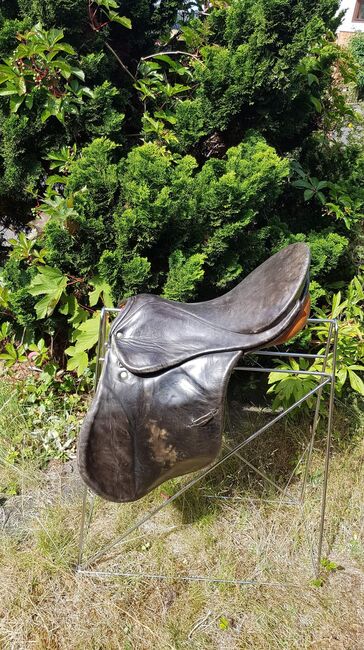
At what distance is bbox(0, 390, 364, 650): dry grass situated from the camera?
5.03ft

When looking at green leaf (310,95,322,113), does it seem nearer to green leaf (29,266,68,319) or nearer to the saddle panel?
green leaf (29,266,68,319)

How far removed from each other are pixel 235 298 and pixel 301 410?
1021 mm

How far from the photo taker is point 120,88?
7.77ft

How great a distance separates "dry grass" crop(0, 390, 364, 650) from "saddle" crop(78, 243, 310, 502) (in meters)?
0.47

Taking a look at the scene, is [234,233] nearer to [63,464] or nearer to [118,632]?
[63,464]

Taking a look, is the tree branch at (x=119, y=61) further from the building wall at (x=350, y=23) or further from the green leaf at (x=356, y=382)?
the building wall at (x=350, y=23)

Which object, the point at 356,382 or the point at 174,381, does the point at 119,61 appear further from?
the point at 356,382

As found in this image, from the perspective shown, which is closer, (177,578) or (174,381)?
(174,381)

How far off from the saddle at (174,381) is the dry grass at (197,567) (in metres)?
0.47

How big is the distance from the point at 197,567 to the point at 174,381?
0.86m

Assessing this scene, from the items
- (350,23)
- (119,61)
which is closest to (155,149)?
(119,61)

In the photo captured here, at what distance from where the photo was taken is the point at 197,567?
177 cm

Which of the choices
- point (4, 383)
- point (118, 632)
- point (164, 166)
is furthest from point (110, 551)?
point (164, 166)

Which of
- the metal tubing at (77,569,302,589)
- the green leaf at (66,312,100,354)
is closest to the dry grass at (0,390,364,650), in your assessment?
the metal tubing at (77,569,302,589)
